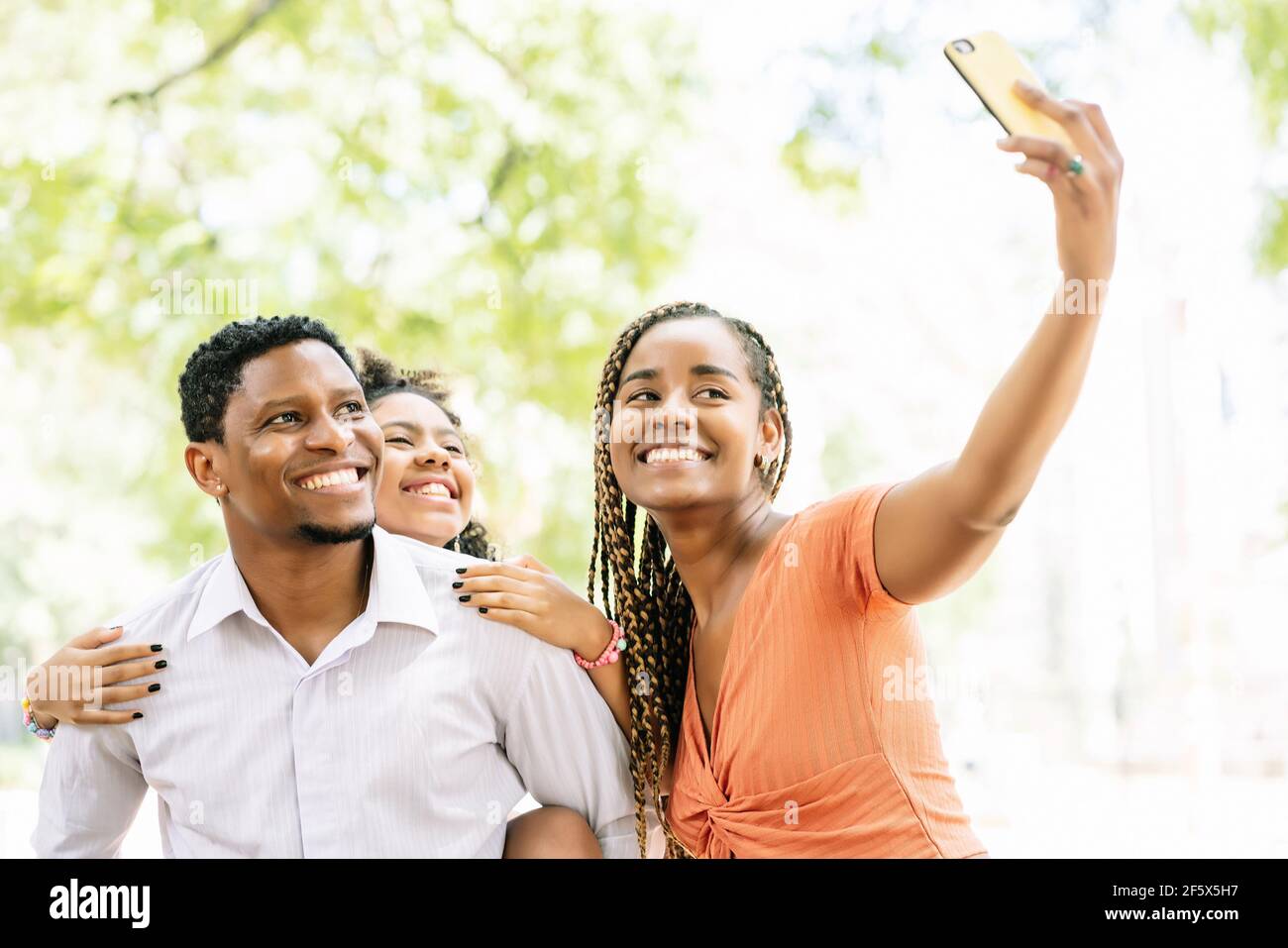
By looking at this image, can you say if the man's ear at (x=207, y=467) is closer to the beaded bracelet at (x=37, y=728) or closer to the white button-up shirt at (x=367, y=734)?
the white button-up shirt at (x=367, y=734)

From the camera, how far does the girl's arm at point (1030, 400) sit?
1702 mm

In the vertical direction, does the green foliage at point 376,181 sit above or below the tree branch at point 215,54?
below

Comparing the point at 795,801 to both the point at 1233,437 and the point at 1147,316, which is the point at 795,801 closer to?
the point at 1233,437

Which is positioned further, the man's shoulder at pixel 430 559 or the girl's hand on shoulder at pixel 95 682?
the man's shoulder at pixel 430 559

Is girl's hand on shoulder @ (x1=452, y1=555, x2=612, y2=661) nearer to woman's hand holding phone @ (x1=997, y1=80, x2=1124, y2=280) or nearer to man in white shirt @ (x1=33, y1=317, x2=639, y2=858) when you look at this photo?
man in white shirt @ (x1=33, y1=317, x2=639, y2=858)

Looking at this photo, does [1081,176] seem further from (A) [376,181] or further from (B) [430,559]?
(A) [376,181]

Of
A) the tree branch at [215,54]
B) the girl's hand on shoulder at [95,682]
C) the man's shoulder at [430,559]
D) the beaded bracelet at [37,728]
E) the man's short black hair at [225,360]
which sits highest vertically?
the tree branch at [215,54]

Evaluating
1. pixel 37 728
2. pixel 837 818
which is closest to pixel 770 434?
pixel 837 818

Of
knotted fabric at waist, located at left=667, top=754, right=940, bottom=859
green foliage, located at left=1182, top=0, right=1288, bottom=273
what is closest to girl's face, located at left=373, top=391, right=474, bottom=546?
knotted fabric at waist, located at left=667, top=754, right=940, bottom=859

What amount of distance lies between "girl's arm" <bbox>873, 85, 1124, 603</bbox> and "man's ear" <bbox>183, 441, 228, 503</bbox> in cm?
134

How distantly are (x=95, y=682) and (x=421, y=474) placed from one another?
1009mm

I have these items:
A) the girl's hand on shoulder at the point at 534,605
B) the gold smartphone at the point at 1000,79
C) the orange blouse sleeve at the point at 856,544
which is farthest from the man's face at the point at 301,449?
the gold smartphone at the point at 1000,79

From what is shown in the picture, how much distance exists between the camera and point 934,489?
196 centimetres

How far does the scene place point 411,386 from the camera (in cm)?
361
